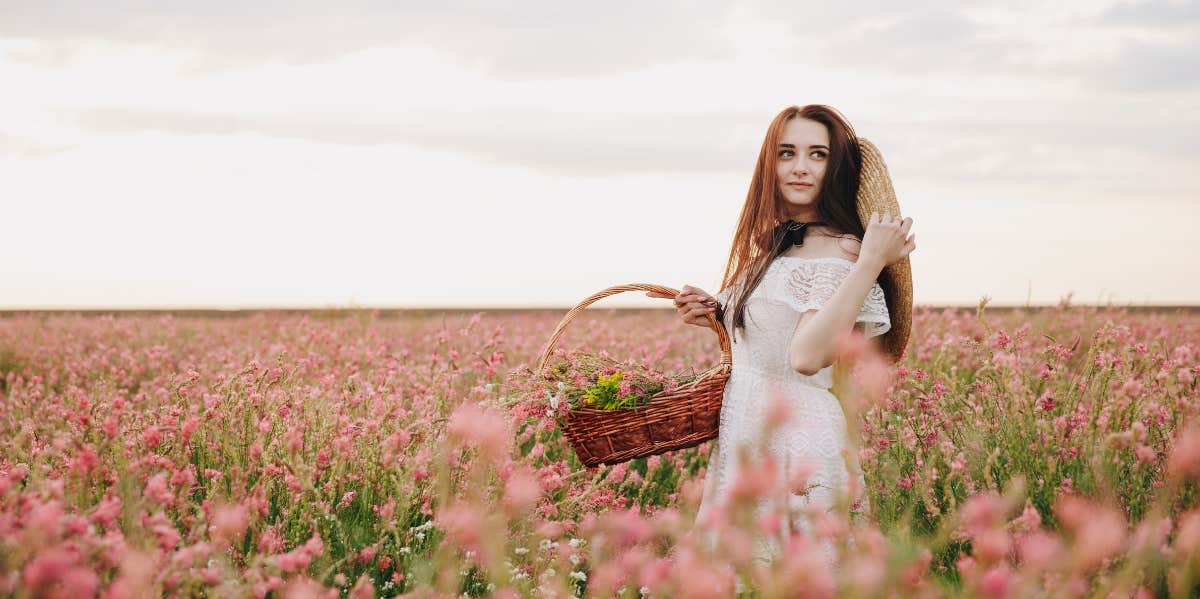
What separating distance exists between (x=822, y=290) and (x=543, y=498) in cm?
132

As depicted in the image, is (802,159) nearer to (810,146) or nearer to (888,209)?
(810,146)

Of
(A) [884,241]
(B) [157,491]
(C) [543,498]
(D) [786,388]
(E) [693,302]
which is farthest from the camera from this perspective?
(C) [543,498]

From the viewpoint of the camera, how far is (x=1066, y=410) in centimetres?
326

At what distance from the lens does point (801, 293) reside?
292cm

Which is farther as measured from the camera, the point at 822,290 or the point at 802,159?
the point at 802,159

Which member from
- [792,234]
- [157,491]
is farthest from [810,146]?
[157,491]

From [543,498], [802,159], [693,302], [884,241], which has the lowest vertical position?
[543,498]

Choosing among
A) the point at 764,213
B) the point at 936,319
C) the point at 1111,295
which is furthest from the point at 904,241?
the point at 1111,295

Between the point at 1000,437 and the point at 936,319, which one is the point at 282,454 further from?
the point at 936,319

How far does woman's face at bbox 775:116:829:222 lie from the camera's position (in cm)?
323

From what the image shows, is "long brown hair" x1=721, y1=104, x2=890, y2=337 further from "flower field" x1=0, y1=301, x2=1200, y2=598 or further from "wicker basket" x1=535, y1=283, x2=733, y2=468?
"flower field" x1=0, y1=301, x2=1200, y2=598

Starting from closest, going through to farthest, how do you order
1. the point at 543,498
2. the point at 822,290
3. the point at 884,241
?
1. the point at 884,241
2. the point at 822,290
3. the point at 543,498

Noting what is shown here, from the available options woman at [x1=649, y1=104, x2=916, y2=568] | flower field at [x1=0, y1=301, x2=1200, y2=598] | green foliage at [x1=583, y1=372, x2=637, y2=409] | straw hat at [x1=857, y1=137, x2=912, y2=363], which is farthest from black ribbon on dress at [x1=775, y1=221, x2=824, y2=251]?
green foliage at [x1=583, y1=372, x2=637, y2=409]

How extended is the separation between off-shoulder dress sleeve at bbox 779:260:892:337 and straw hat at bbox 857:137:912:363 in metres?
0.20
